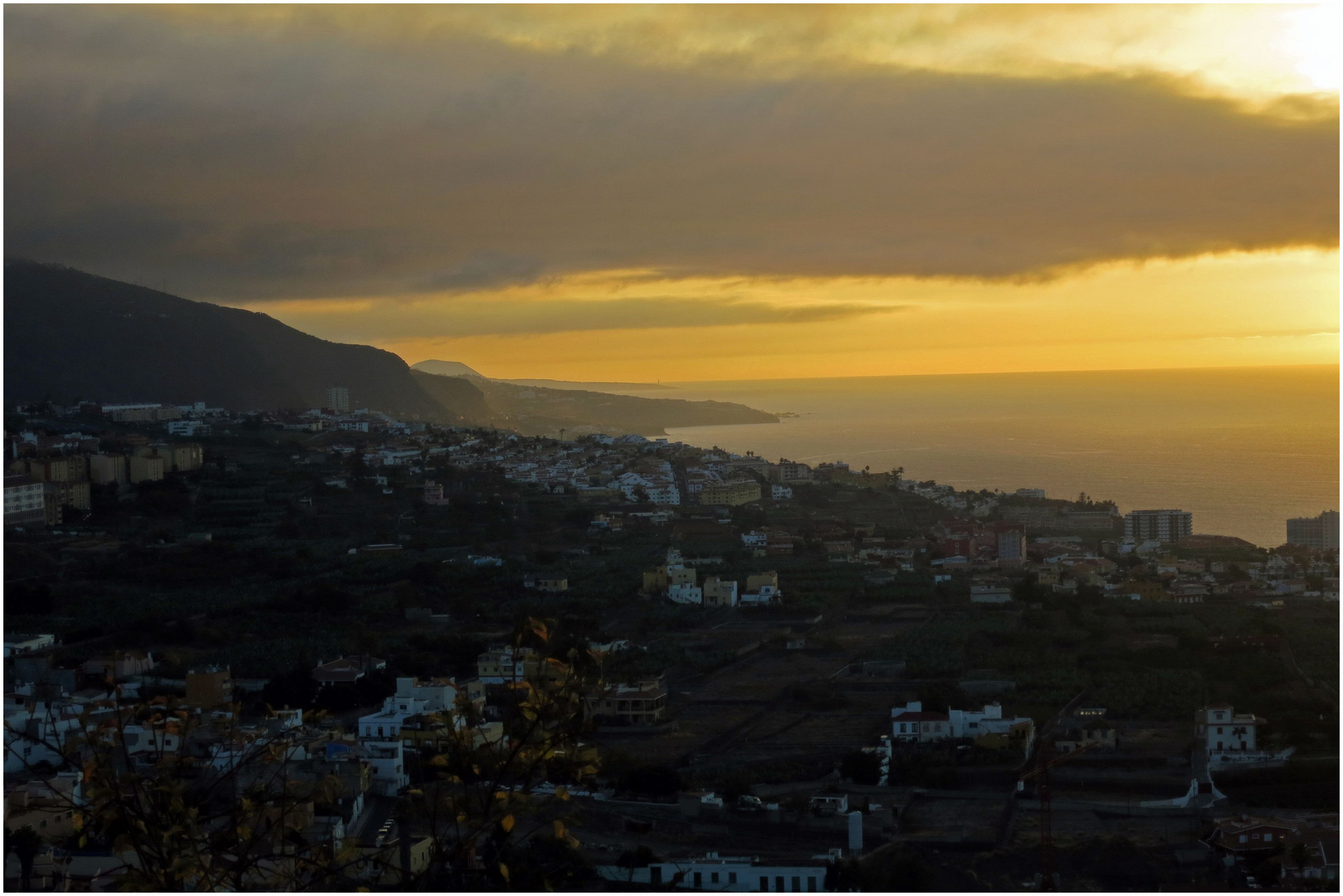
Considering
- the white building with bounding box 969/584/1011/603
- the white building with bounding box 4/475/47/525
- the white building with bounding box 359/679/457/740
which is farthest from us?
the white building with bounding box 4/475/47/525

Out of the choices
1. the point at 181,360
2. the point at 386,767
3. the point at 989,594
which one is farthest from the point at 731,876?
the point at 181,360

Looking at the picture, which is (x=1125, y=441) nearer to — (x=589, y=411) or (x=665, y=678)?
(x=589, y=411)

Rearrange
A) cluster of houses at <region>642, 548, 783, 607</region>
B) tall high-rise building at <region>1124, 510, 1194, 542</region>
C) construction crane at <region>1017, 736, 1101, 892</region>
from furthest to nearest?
tall high-rise building at <region>1124, 510, 1194, 542</region> → cluster of houses at <region>642, 548, 783, 607</region> → construction crane at <region>1017, 736, 1101, 892</region>

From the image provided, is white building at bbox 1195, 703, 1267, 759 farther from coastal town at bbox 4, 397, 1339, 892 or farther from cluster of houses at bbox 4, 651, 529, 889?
cluster of houses at bbox 4, 651, 529, 889

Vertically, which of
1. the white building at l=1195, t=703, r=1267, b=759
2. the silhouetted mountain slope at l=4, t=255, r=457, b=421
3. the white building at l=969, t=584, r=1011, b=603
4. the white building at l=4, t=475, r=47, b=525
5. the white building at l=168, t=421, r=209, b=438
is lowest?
the white building at l=1195, t=703, r=1267, b=759

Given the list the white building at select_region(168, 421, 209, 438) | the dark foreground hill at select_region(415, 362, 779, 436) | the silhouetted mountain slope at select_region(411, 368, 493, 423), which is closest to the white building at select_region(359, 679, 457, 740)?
the white building at select_region(168, 421, 209, 438)

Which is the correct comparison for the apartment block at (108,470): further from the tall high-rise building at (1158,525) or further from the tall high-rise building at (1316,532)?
the tall high-rise building at (1316,532)

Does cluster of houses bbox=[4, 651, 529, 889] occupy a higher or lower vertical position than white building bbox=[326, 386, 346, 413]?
lower
